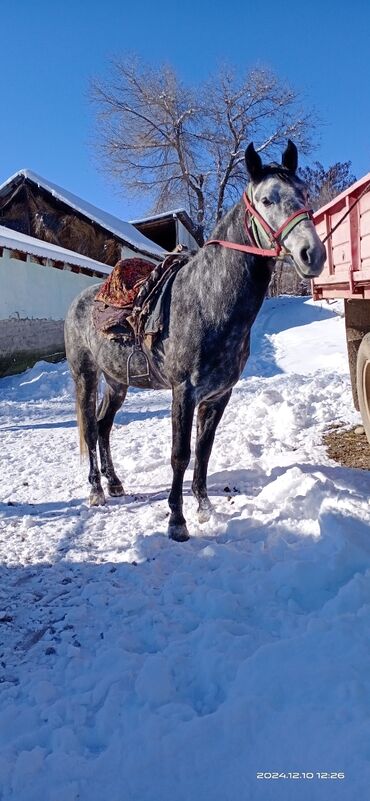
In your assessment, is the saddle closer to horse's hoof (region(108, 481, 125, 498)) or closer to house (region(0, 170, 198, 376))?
horse's hoof (region(108, 481, 125, 498))

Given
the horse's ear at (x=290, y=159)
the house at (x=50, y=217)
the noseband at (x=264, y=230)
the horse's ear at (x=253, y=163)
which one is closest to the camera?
the noseband at (x=264, y=230)

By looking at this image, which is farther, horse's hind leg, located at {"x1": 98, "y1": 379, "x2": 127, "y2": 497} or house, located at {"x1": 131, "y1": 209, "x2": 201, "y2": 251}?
house, located at {"x1": 131, "y1": 209, "x2": 201, "y2": 251}

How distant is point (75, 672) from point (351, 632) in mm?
→ 1117

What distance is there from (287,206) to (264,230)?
0.20m

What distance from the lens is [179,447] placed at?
11.4 feet

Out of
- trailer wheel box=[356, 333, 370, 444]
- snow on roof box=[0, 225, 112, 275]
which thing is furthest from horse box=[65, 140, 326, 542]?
snow on roof box=[0, 225, 112, 275]

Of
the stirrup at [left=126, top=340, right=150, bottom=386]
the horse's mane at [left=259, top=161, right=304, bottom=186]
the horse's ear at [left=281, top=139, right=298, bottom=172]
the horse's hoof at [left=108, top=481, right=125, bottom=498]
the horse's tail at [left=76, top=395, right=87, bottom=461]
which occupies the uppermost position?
the horse's ear at [left=281, top=139, right=298, bottom=172]

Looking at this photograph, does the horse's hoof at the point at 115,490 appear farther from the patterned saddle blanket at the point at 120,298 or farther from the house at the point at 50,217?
the house at the point at 50,217

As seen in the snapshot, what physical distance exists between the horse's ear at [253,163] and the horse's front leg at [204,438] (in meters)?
1.50

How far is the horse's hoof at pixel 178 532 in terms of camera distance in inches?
131

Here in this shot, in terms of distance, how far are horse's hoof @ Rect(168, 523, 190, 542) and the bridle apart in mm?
1773

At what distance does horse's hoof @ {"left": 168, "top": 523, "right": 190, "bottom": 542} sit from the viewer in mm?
3318

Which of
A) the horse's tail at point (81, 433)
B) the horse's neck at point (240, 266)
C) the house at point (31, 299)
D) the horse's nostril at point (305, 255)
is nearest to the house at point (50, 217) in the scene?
the house at point (31, 299)

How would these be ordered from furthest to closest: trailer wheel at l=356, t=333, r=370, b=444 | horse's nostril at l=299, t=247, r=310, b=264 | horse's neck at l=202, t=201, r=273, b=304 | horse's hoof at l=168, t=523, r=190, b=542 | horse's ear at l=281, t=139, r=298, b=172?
trailer wheel at l=356, t=333, r=370, b=444, horse's hoof at l=168, t=523, r=190, b=542, horse's neck at l=202, t=201, r=273, b=304, horse's ear at l=281, t=139, r=298, b=172, horse's nostril at l=299, t=247, r=310, b=264
